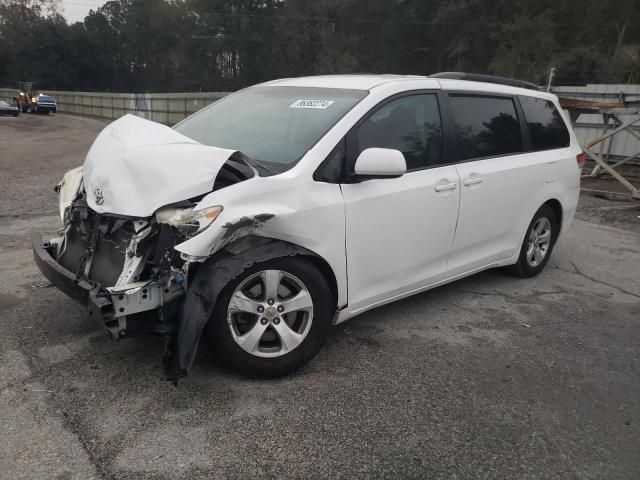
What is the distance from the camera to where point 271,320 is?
3170mm

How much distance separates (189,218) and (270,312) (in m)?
0.70

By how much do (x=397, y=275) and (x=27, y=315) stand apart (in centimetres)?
263

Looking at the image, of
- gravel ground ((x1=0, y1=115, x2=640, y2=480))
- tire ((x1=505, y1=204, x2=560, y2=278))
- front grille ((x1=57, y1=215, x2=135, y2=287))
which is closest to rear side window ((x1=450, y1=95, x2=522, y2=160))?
tire ((x1=505, y1=204, x2=560, y2=278))

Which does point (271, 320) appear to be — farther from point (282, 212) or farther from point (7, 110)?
point (7, 110)

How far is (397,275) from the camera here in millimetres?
3844

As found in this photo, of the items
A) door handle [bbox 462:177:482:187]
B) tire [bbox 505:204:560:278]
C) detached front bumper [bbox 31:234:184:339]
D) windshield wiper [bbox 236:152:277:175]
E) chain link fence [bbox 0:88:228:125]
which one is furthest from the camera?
chain link fence [bbox 0:88:228:125]

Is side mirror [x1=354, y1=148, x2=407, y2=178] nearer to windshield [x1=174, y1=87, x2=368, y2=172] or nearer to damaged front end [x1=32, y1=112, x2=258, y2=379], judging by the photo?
windshield [x1=174, y1=87, x2=368, y2=172]

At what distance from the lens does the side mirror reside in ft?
10.9

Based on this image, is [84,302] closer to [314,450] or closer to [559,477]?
[314,450]

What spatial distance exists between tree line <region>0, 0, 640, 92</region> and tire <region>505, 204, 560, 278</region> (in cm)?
1828

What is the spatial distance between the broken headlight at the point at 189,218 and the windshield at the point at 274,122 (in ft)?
1.94

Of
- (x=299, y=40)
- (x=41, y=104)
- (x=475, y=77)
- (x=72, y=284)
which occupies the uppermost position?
(x=299, y=40)

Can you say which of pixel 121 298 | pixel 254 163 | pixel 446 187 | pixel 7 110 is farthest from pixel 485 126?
pixel 7 110

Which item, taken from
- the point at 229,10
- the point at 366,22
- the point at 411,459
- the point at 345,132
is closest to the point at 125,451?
the point at 411,459
